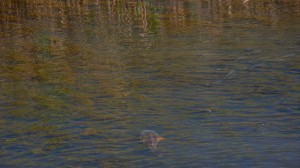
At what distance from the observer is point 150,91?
7.95 metres

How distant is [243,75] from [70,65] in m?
2.54

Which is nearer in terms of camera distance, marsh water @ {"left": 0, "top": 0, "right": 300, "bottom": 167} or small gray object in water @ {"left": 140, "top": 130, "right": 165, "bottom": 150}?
marsh water @ {"left": 0, "top": 0, "right": 300, "bottom": 167}

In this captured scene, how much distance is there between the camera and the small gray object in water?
240 inches

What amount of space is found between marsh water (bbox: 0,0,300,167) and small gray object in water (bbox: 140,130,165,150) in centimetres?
8

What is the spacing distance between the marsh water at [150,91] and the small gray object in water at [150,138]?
85 mm

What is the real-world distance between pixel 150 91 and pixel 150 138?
5.78ft

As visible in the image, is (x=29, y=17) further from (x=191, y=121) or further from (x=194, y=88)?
(x=191, y=121)

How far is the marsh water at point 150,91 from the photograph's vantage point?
597 centimetres

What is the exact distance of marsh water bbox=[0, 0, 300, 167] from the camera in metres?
5.97

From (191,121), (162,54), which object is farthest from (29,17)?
(191,121)

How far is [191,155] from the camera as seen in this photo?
19.2 feet

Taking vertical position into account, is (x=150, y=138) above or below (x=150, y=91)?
below

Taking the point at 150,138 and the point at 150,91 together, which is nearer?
the point at 150,138

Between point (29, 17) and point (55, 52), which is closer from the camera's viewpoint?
point (55, 52)
